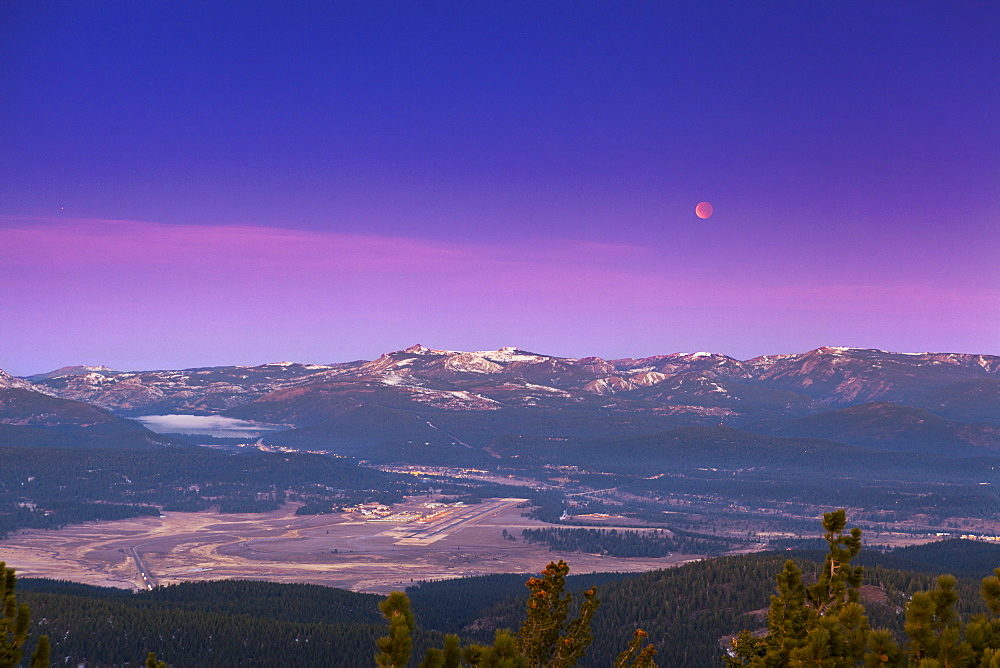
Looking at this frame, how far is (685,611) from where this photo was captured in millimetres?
197875

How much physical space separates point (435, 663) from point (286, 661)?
141058 millimetres

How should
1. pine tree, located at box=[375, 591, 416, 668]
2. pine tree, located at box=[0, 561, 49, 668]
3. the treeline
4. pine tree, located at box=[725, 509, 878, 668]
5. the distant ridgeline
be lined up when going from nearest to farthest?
pine tree, located at box=[375, 591, 416, 668]
pine tree, located at box=[725, 509, 878, 668]
pine tree, located at box=[0, 561, 49, 668]
the treeline
the distant ridgeline

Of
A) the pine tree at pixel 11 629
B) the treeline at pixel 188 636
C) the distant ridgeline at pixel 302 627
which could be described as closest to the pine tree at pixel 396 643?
the pine tree at pixel 11 629

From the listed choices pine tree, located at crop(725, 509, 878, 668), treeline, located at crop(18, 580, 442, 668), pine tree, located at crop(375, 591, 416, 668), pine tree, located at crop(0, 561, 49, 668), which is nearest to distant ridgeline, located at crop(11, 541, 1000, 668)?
treeline, located at crop(18, 580, 442, 668)

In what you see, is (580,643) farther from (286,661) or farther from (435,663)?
(286,661)

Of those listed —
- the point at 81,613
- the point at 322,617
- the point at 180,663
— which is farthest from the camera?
the point at 322,617

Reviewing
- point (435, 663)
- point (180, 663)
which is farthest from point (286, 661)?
point (435, 663)

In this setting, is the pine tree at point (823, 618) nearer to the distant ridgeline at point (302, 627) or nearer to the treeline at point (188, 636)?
the distant ridgeline at point (302, 627)

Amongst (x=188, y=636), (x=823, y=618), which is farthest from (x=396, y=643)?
(x=188, y=636)

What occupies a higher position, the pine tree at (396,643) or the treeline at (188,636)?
the pine tree at (396,643)

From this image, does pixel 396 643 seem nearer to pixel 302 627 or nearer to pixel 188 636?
pixel 188 636

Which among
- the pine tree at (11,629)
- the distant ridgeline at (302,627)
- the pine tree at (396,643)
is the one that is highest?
the pine tree at (396,643)

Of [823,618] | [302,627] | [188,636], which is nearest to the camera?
[823,618]

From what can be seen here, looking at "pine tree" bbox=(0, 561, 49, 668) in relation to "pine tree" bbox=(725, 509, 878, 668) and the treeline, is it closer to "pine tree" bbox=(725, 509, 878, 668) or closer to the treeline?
"pine tree" bbox=(725, 509, 878, 668)
